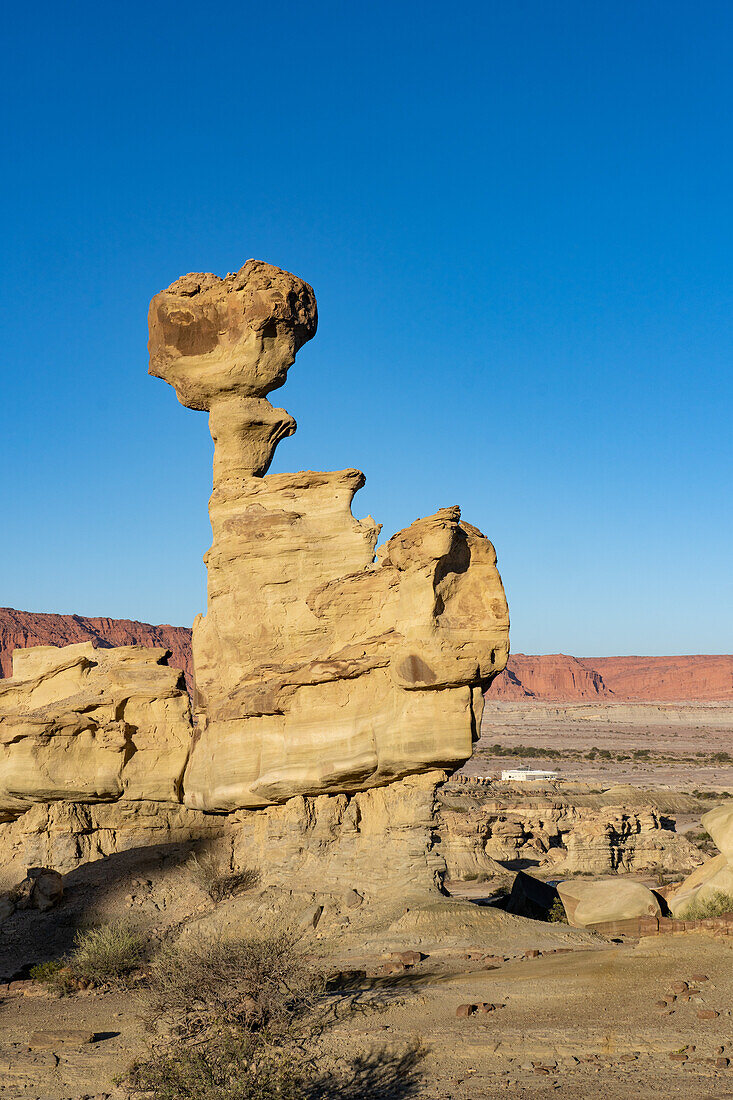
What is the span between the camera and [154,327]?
19609mm

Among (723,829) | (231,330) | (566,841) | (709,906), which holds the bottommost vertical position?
(566,841)

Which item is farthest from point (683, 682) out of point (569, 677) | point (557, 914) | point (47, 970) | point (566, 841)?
point (47, 970)

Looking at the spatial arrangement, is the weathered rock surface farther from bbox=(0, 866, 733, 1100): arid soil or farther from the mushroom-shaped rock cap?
the mushroom-shaped rock cap

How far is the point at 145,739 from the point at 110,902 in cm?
310

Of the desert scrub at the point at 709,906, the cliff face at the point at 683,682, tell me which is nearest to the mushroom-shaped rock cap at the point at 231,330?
the desert scrub at the point at 709,906

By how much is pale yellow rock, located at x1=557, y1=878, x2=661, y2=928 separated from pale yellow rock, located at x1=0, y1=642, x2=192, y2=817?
25.1 ft

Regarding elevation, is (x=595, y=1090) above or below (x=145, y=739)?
below

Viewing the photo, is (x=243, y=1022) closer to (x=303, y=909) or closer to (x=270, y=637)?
(x=303, y=909)

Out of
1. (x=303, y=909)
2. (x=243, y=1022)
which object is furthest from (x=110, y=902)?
(x=243, y=1022)

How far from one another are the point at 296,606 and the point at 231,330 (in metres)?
5.79

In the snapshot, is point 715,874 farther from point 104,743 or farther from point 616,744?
A: point 616,744

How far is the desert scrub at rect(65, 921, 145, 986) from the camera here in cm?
1355

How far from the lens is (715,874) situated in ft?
46.3

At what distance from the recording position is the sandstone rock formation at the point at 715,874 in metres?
13.6
